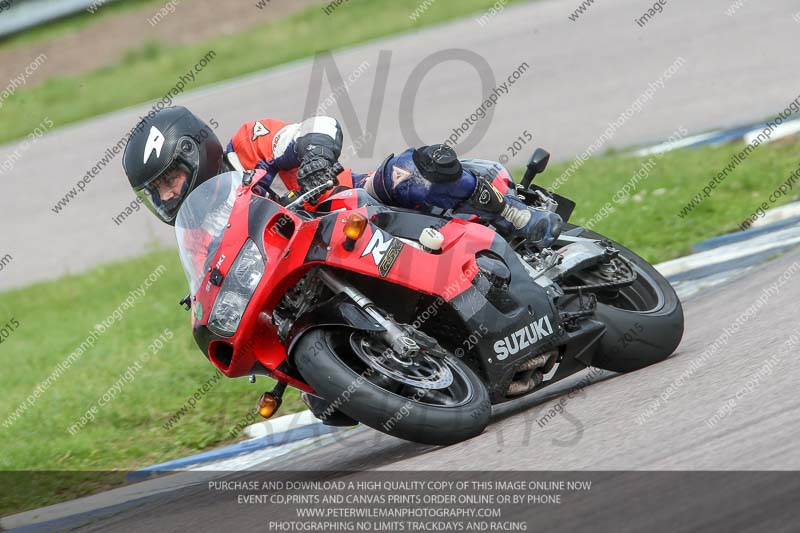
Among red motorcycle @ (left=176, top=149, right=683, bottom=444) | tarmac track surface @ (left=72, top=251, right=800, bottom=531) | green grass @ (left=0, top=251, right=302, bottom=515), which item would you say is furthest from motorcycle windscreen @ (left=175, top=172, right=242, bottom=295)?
green grass @ (left=0, top=251, right=302, bottom=515)

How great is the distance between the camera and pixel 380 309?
4.91 metres

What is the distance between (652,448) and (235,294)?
1.89 meters

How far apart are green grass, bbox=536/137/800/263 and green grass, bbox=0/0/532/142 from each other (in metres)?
7.04

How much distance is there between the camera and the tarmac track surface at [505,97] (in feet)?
41.1

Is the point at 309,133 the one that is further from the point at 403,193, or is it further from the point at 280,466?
the point at 280,466

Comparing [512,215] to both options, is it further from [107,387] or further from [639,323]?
[107,387]

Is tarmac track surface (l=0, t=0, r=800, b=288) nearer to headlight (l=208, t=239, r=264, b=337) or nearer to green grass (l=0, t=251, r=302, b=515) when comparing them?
green grass (l=0, t=251, r=302, b=515)

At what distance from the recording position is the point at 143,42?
2220 centimetres

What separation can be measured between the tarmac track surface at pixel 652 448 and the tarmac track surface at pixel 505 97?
6.09 meters

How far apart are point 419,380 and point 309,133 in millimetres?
1515

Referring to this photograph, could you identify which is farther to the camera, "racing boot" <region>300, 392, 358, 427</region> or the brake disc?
"racing boot" <region>300, 392, 358, 427</region>

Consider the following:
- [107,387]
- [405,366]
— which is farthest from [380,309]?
[107,387]

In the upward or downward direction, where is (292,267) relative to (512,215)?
upward

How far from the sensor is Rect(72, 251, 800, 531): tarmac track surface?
347 cm
